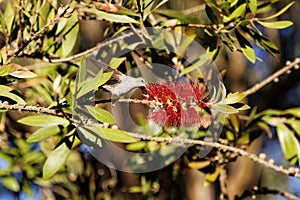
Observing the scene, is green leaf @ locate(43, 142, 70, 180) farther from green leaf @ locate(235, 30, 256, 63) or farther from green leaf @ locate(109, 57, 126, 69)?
green leaf @ locate(235, 30, 256, 63)

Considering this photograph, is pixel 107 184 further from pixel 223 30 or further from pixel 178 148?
pixel 223 30

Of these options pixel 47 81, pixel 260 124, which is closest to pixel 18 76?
pixel 47 81

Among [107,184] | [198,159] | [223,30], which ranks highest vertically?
[223,30]

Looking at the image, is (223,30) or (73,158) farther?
(73,158)

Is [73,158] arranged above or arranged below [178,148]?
below

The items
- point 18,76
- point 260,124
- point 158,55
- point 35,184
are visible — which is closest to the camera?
point 18,76

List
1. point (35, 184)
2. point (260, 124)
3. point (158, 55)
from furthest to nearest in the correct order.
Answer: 1. point (35, 184)
2. point (260, 124)
3. point (158, 55)

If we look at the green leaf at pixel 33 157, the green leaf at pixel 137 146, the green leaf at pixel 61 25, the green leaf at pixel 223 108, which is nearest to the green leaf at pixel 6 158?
the green leaf at pixel 33 157
